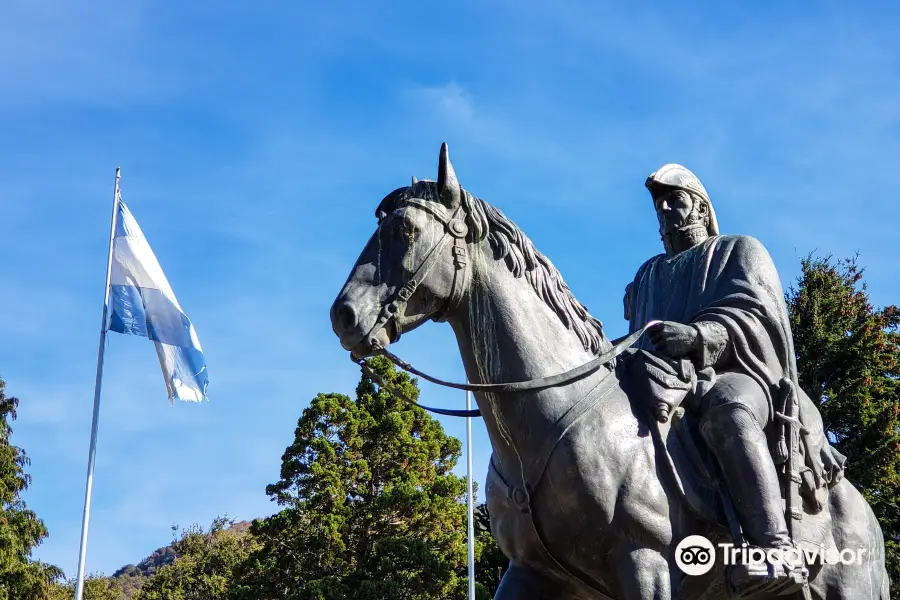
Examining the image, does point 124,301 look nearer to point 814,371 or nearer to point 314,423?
point 314,423

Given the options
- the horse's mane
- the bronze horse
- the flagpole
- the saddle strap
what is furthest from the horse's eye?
the flagpole

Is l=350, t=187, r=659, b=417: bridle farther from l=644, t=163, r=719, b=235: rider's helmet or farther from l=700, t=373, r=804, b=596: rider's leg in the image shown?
l=644, t=163, r=719, b=235: rider's helmet

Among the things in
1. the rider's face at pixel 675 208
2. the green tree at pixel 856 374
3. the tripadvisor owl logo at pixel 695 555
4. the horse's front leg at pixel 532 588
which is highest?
the green tree at pixel 856 374

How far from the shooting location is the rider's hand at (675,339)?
5727mm

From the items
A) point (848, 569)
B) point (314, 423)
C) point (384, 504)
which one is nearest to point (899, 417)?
point (384, 504)

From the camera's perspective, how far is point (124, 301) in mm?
17984

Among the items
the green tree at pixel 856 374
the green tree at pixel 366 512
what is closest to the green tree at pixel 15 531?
the green tree at pixel 366 512

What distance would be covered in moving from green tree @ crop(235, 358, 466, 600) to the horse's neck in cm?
2344

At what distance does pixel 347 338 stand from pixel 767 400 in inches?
93.3

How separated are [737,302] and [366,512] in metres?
25.9

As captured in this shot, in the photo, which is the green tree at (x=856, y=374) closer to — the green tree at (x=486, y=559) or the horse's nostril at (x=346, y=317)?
the green tree at (x=486, y=559)

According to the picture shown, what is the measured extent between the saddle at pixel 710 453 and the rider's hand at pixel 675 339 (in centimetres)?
5

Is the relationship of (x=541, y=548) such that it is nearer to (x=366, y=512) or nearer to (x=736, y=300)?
(x=736, y=300)

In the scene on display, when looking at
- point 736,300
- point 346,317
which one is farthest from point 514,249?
point 736,300
